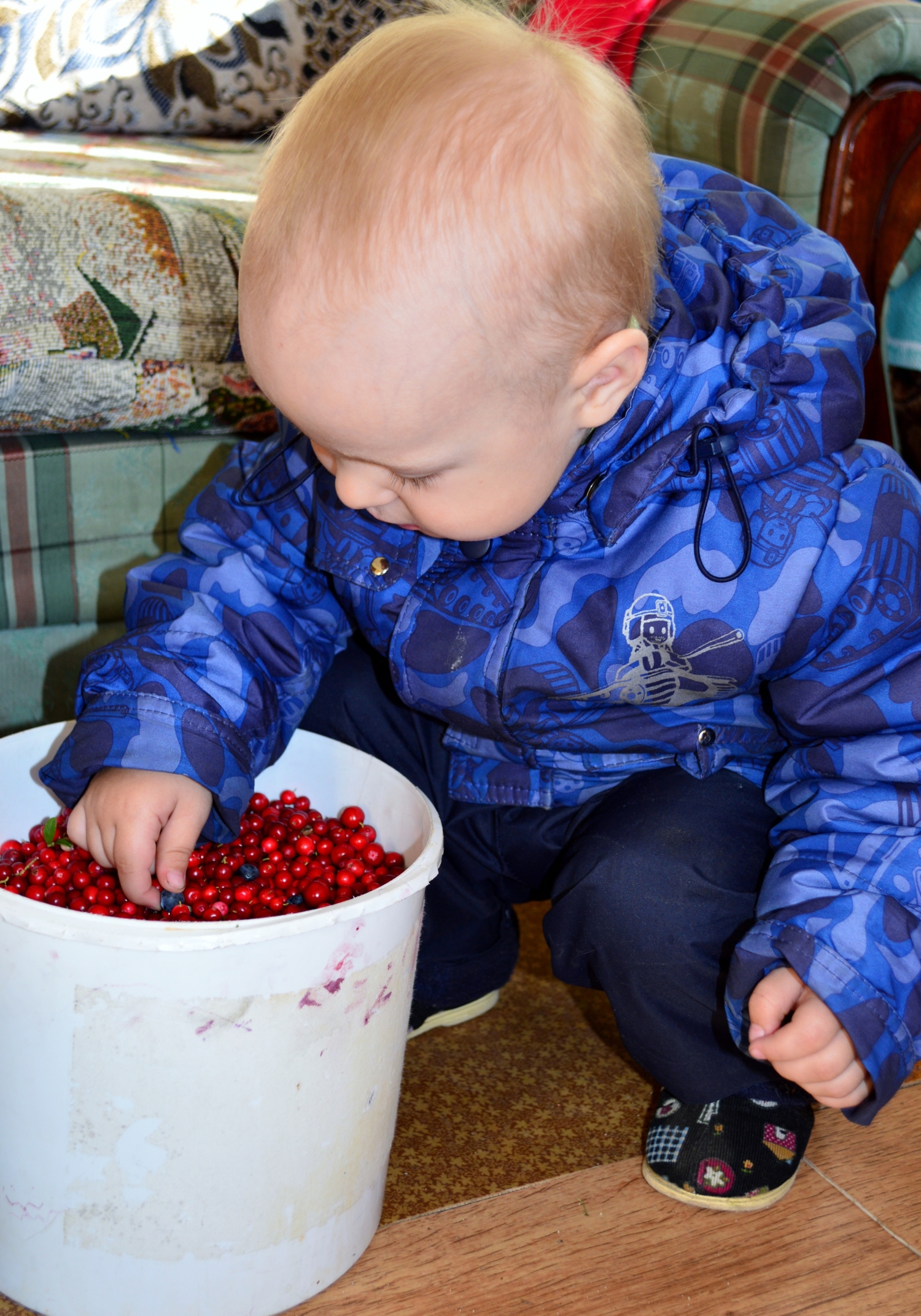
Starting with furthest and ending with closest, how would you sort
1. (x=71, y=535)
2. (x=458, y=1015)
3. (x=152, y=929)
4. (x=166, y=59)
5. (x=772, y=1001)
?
(x=166, y=59)
(x=71, y=535)
(x=458, y=1015)
(x=772, y=1001)
(x=152, y=929)

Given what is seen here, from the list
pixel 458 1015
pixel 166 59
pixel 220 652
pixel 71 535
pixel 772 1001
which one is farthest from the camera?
pixel 166 59

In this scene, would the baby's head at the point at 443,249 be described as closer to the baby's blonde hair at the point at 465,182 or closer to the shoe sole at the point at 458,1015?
the baby's blonde hair at the point at 465,182

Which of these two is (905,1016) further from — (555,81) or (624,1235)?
(555,81)

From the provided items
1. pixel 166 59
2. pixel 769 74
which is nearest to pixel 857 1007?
pixel 769 74

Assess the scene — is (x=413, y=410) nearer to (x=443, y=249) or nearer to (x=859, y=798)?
(x=443, y=249)

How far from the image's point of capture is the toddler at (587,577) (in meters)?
0.57

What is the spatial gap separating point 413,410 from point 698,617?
9.0 inches

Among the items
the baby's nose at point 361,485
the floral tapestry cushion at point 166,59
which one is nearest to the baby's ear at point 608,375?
the baby's nose at point 361,485

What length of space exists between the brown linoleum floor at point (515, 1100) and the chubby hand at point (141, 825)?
0.82ft

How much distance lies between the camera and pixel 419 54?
583mm

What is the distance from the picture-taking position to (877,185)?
3.51ft

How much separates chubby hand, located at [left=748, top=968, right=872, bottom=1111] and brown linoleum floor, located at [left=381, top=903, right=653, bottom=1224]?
0.60ft

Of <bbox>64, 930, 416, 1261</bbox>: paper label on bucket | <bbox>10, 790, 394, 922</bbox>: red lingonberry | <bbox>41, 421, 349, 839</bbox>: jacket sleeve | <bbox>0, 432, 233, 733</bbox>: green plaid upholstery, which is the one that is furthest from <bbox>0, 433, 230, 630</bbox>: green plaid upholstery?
<bbox>64, 930, 416, 1261</bbox>: paper label on bucket

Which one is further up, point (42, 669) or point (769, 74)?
point (769, 74)
